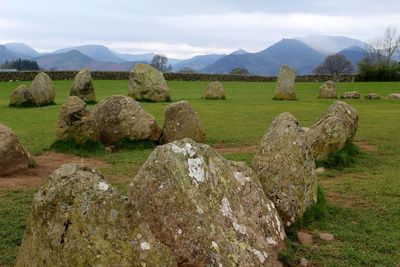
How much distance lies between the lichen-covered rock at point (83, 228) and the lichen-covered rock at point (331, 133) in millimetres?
9766

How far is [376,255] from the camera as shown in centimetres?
793

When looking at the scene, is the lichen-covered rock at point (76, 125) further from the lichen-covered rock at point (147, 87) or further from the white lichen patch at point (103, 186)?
the lichen-covered rock at point (147, 87)

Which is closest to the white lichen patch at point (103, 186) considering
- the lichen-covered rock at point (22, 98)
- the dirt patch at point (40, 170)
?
the dirt patch at point (40, 170)

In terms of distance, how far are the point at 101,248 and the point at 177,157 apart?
71.8 inches

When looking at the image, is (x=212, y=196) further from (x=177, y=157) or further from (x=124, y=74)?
(x=124, y=74)

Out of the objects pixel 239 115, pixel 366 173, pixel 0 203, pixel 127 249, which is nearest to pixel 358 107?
pixel 239 115

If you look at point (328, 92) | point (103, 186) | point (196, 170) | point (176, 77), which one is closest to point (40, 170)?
point (196, 170)

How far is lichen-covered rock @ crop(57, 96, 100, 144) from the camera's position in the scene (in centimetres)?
1667

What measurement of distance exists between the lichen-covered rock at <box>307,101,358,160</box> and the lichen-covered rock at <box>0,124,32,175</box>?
7.86 m

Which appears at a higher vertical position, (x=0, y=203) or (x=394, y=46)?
(x=394, y=46)

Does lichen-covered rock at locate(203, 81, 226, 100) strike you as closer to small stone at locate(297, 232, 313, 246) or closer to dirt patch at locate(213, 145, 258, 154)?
dirt patch at locate(213, 145, 258, 154)

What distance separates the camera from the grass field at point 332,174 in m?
8.22

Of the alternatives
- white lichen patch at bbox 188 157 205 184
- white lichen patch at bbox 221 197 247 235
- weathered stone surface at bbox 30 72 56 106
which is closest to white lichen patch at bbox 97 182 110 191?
white lichen patch at bbox 188 157 205 184

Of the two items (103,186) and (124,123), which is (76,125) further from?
(103,186)
